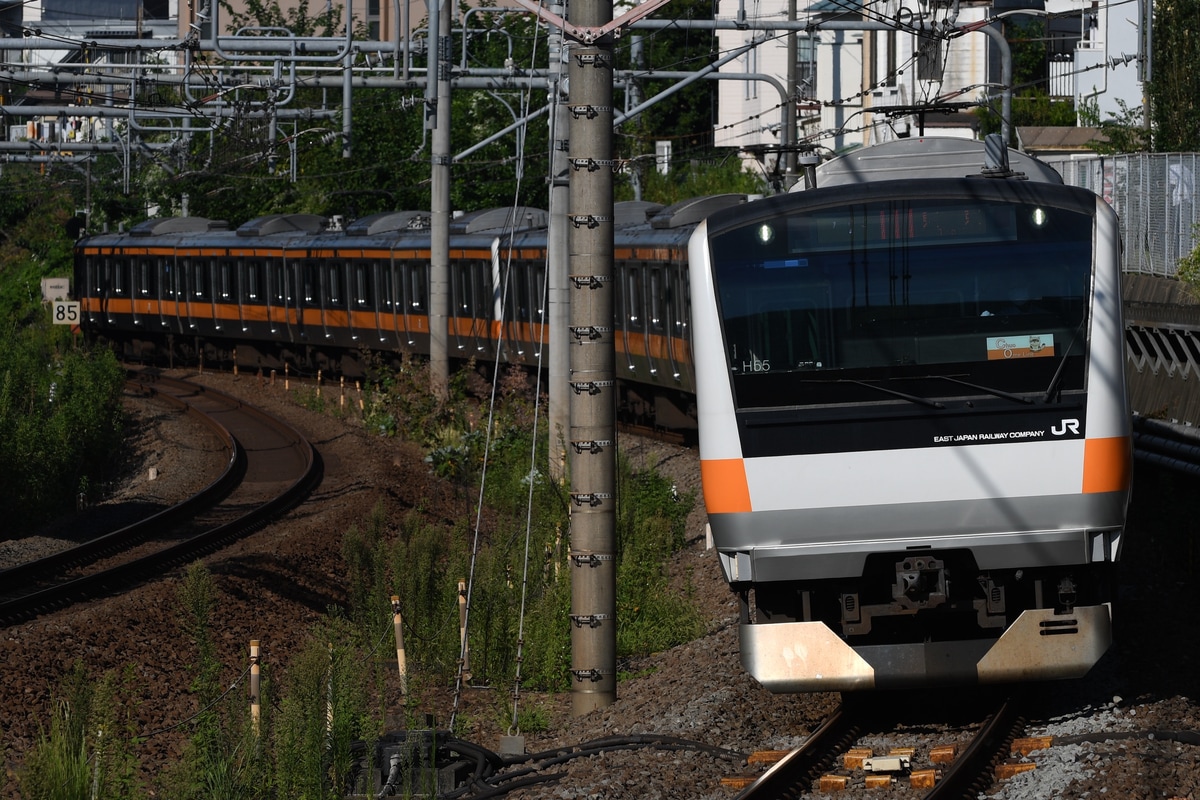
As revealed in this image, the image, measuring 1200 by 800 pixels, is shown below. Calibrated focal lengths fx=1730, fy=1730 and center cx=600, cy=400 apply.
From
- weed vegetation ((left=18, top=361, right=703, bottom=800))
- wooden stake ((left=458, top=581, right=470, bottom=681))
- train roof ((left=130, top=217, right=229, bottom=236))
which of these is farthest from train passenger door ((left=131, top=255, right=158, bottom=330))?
wooden stake ((left=458, top=581, right=470, bottom=681))

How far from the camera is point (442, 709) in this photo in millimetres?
10805

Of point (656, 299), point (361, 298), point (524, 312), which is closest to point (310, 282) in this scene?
point (361, 298)

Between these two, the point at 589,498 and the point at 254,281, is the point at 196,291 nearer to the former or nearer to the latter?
the point at 254,281

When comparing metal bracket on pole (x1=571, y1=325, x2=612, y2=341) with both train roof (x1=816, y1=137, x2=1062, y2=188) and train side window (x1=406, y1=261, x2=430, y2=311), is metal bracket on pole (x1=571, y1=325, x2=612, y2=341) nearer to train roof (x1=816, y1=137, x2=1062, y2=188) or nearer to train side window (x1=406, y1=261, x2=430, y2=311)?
train roof (x1=816, y1=137, x2=1062, y2=188)

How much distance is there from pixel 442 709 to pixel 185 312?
94.5ft

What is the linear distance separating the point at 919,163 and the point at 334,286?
2385 cm

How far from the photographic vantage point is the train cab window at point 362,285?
1235 inches

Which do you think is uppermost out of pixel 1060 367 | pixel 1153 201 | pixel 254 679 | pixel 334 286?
pixel 1153 201

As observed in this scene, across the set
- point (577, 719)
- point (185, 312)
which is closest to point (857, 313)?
point (577, 719)

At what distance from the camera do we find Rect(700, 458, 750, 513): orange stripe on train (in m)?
8.29

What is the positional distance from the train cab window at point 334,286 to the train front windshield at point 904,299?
24.5m

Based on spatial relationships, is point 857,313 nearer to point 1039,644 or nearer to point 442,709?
point 1039,644

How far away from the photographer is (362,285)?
104 feet

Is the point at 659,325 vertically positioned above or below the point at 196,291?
above
